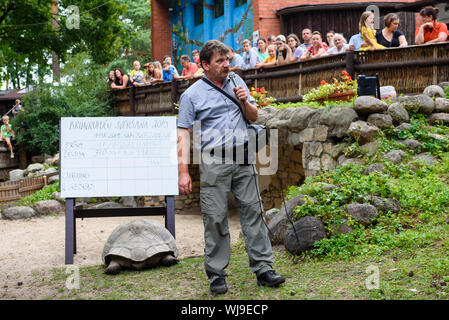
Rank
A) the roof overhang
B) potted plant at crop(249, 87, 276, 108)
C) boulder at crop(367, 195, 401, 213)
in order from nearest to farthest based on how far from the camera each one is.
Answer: boulder at crop(367, 195, 401, 213) → potted plant at crop(249, 87, 276, 108) → the roof overhang

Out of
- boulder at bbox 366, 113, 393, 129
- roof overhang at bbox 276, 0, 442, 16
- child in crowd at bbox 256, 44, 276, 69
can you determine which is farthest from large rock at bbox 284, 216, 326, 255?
roof overhang at bbox 276, 0, 442, 16

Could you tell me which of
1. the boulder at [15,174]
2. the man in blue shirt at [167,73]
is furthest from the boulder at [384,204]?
the boulder at [15,174]

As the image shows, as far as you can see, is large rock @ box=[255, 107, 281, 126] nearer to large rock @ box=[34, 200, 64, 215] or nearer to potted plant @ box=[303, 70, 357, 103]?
potted plant @ box=[303, 70, 357, 103]

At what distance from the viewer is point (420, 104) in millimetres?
8219

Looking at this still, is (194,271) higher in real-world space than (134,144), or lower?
lower

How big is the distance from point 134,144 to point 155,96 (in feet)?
28.1

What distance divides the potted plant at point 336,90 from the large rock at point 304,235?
11.4 ft

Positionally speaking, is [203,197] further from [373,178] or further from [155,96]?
[155,96]

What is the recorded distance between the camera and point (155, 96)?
15.3 meters

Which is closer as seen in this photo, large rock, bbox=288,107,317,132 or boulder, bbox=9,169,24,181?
large rock, bbox=288,107,317,132

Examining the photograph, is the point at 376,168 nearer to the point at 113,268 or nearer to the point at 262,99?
the point at 113,268

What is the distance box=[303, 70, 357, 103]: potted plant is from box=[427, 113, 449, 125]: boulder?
1.21 m

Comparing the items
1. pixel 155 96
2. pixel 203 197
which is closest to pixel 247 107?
pixel 203 197

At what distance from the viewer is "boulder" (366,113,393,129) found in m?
7.95
